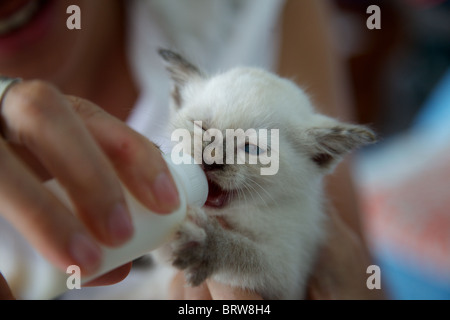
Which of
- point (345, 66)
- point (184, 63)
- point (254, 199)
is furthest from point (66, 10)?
point (345, 66)

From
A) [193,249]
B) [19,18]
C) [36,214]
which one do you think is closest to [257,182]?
[193,249]

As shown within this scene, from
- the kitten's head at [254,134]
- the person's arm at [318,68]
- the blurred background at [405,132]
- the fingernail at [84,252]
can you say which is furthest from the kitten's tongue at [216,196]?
the blurred background at [405,132]

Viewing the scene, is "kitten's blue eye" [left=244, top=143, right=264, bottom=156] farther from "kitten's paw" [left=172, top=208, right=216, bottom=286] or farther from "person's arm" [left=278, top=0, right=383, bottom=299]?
"person's arm" [left=278, top=0, right=383, bottom=299]

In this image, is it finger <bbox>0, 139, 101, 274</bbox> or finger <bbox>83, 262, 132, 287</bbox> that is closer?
finger <bbox>0, 139, 101, 274</bbox>

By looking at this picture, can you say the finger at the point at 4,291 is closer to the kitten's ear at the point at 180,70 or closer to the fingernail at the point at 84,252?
the fingernail at the point at 84,252

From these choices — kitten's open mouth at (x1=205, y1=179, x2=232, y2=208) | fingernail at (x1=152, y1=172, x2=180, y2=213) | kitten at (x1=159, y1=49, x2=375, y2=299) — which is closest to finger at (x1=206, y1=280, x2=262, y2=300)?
kitten at (x1=159, y1=49, x2=375, y2=299)

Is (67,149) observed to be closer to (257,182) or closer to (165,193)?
(165,193)
